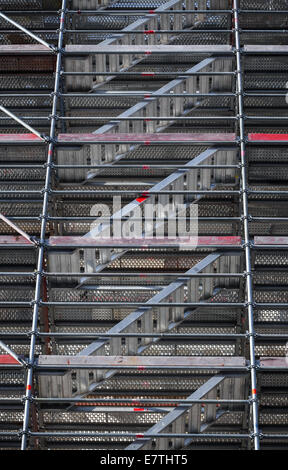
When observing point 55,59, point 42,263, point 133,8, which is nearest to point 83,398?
point 42,263

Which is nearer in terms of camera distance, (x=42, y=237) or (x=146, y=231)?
(x=42, y=237)

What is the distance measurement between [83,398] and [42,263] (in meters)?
2.23

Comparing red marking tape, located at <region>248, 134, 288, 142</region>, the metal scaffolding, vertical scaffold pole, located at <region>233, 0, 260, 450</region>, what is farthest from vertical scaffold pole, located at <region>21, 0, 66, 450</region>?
red marking tape, located at <region>248, 134, 288, 142</region>

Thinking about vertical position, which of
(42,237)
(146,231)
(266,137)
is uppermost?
(266,137)

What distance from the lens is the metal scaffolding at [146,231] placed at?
44.4ft

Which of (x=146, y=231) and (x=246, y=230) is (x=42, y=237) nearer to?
(x=146, y=231)

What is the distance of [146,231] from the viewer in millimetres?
14688

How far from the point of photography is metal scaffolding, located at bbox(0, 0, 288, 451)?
1354 centimetres

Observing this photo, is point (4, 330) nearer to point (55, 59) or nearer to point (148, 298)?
point (148, 298)

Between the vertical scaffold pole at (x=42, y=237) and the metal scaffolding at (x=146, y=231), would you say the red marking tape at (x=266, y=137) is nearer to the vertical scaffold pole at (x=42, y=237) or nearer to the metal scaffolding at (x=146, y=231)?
the metal scaffolding at (x=146, y=231)

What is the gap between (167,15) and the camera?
56.2 feet

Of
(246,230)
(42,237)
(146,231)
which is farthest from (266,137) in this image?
(42,237)

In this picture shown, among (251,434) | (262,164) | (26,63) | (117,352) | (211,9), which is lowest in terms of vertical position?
(251,434)

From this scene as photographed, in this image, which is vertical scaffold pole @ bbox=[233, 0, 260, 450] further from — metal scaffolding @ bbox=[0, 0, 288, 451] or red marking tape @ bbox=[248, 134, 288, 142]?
red marking tape @ bbox=[248, 134, 288, 142]
